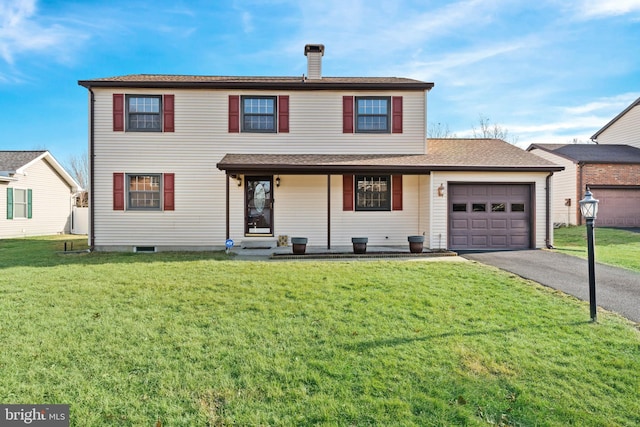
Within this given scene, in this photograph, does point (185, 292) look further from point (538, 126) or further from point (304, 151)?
point (538, 126)

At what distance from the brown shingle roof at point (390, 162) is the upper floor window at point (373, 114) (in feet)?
3.48

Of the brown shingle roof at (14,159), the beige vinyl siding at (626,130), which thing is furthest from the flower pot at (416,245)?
the beige vinyl siding at (626,130)

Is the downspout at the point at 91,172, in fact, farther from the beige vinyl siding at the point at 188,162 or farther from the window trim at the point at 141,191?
the window trim at the point at 141,191

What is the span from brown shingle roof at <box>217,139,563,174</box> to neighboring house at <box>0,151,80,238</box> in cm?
1288

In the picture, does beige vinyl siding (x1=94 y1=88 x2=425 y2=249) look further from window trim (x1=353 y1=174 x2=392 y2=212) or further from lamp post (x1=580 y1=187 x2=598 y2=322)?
lamp post (x1=580 y1=187 x2=598 y2=322)

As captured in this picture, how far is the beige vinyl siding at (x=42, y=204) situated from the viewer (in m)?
16.0

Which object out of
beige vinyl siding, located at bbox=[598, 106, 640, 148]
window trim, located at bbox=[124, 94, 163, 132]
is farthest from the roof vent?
beige vinyl siding, located at bbox=[598, 106, 640, 148]

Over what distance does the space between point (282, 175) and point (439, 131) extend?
88.2ft

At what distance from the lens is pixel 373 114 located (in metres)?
11.6

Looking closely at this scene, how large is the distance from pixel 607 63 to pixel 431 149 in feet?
38.3

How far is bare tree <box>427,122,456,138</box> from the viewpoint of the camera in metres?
33.2

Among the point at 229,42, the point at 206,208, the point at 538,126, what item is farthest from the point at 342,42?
the point at 538,126

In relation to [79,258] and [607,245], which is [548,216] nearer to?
[607,245]

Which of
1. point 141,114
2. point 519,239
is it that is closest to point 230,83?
point 141,114
